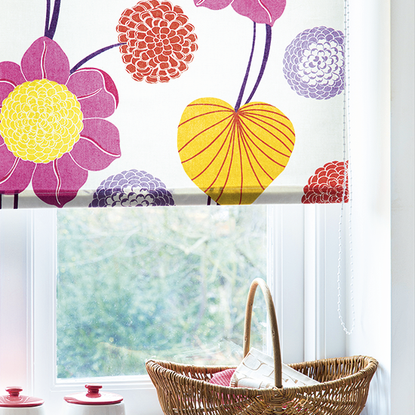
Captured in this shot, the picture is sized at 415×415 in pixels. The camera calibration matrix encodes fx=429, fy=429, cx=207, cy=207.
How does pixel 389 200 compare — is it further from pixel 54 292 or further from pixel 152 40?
pixel 54 292

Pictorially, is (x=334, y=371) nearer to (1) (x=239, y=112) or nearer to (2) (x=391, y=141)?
(2) (x=391, y=141)

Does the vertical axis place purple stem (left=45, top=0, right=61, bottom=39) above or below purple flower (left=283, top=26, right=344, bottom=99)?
above

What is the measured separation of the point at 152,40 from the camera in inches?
37.4

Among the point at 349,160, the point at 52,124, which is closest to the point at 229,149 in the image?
the point at 349,160

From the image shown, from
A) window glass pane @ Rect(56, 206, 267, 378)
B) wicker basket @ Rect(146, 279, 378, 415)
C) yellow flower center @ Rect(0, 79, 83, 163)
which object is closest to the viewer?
wicker basket @ Rect(146, 279, 378, 415)

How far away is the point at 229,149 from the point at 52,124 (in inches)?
15.3

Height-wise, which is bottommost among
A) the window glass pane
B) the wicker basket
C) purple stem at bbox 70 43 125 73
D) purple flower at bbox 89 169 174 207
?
the wicker basket

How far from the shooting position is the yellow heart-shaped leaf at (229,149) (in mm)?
952

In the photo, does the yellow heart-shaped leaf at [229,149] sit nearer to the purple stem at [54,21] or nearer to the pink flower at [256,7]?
the pink flower at [256,7]

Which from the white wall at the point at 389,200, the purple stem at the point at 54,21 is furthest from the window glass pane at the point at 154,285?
the purple stem at the point at 54,21

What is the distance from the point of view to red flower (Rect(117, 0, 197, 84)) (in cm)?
95

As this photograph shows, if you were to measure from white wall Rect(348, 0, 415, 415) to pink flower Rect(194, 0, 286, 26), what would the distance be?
198mm

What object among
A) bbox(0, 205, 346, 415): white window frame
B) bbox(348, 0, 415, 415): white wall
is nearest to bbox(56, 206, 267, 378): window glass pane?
bbox(0, 205, 346, 415): white window frame

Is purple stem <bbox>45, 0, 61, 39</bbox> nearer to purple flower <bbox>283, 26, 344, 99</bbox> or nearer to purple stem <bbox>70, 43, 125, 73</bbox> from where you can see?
purple stem <bbox>70, 43, 125, 73</bbox>
